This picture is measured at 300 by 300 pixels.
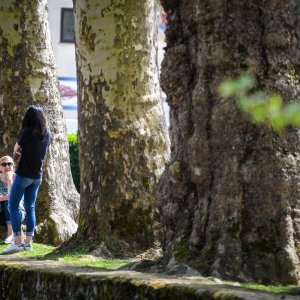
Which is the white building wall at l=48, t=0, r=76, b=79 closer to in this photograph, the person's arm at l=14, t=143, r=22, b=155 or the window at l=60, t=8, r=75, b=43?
the window at l=60, t=8, r=75, b=43

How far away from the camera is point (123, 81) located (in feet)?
39.8

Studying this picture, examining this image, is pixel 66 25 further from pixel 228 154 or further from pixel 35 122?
pixel 228 154

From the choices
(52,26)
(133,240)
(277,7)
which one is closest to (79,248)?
(133,240)

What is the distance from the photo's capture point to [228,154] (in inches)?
295

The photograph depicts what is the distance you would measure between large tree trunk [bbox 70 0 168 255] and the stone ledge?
3.22 meters

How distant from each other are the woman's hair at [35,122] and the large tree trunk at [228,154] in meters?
5.31

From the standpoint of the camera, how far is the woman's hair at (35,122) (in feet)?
43.4

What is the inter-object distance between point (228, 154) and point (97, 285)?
1431mm

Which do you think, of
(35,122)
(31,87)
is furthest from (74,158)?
(35,122)

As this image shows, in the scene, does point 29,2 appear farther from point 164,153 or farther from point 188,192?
point 188,192

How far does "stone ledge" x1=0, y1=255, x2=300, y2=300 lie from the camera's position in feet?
18.0

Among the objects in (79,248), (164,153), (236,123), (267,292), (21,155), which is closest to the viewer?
(267,292)

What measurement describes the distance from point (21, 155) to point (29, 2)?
4136 mm

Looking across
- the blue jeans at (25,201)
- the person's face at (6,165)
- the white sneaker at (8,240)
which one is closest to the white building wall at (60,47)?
the white sneaker at (8,240)
